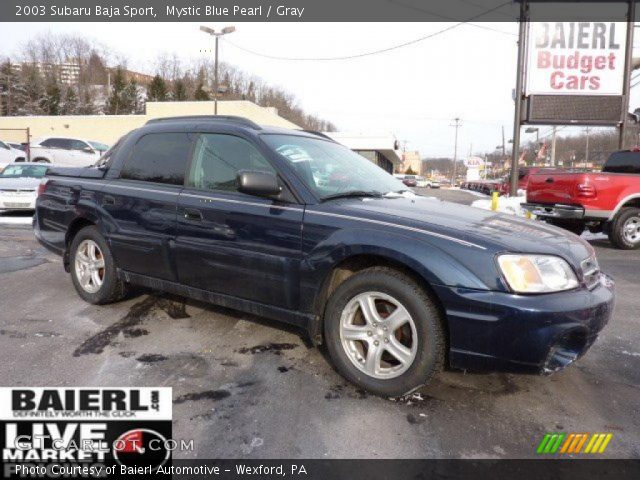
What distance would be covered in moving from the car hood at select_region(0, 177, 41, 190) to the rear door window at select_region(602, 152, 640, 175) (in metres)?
12.6

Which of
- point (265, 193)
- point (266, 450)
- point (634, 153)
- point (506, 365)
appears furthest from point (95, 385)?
point (634, 153)

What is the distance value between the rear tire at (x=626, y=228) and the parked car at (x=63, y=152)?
21017 mm

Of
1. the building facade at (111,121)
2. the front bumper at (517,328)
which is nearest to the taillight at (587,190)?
the front bumper at (517,328)

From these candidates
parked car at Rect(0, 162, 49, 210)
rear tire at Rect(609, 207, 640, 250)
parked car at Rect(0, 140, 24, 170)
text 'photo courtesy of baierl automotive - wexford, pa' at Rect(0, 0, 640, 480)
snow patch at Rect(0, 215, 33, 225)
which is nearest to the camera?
text 'photo courtesy of baierl automotive - wexford, pa' at Rect(0, 0, 640, 480)

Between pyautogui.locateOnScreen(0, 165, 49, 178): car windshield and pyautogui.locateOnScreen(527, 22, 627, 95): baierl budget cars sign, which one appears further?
pyautogui.locateOnScreen(527, 22, 627, 95): baierl budget cars sign

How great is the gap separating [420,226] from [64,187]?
3.63 metres

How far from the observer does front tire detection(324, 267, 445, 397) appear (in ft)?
8.63

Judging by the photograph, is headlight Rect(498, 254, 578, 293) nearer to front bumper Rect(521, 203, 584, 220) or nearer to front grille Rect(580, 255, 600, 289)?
front grille Rect(580, 255, 600, 289)

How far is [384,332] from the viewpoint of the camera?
2.79 metres

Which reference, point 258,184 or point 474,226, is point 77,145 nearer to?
point 258,184

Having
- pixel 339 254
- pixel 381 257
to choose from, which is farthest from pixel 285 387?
pixel 381 257

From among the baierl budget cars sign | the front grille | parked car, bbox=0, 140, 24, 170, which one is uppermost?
the baierl budget cars sign

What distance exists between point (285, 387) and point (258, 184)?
1.29 metres

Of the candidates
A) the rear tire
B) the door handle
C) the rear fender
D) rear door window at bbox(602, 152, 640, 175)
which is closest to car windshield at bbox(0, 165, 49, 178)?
the door handle
